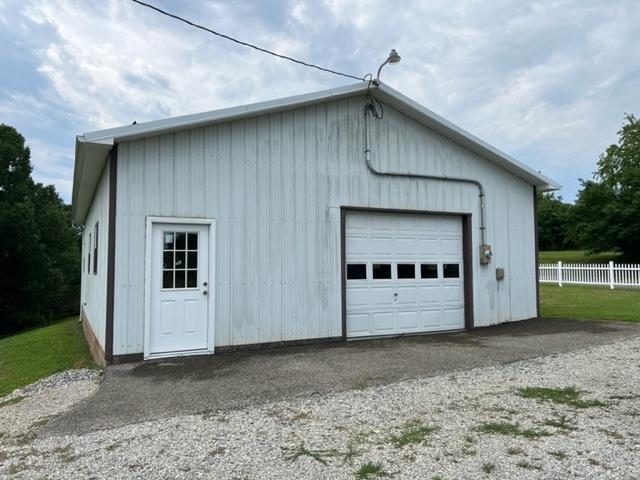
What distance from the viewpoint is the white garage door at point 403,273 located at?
858 cm

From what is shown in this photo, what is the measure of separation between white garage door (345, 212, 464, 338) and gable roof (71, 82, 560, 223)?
A: 1780 millimetres

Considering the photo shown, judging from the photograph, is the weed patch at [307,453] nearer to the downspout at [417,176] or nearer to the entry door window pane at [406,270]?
the entry door window pane at [406,270]

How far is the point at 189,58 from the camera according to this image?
952 cm

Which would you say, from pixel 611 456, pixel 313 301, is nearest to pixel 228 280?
pixel 313 301

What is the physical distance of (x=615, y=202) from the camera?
30.0 m

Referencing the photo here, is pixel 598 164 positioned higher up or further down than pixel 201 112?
higher up

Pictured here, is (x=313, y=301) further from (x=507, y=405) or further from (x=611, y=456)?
(x=611, y=456)

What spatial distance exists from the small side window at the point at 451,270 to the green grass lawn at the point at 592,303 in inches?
137

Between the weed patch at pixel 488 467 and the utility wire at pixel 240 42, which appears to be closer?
the weed patch at pixel 488 467

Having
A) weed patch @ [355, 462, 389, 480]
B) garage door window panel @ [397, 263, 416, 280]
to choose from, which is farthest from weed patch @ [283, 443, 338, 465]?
garage door window panel @ [397, 263, 416, 280]

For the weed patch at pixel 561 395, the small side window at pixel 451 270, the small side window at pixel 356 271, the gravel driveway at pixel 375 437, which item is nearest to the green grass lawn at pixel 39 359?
the gravel driveway at pixel 375 437

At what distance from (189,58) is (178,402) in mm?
7478

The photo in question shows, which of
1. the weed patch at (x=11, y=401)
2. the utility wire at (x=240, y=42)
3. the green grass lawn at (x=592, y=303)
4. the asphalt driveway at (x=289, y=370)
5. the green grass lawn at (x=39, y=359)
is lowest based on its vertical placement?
the green grass lawn at (x=39, y=359)

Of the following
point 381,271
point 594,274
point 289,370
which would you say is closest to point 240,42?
point 381,271
